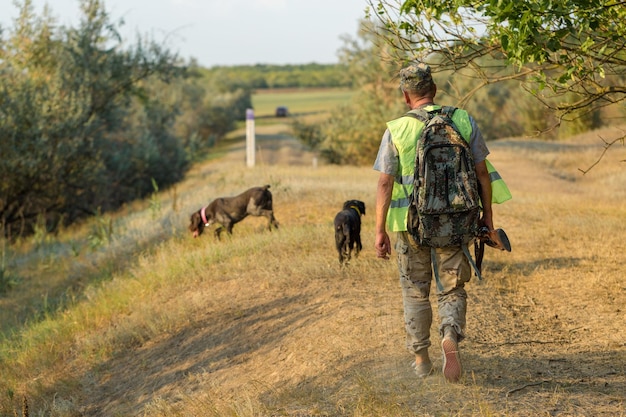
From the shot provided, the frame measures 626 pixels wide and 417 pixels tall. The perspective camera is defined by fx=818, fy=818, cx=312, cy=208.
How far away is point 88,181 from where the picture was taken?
2209cm

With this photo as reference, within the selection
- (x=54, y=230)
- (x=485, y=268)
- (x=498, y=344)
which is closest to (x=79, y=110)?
(x=54, y=230)

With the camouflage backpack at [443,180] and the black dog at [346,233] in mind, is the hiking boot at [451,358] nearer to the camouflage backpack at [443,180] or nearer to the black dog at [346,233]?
the camouflage backpack at [443,180]

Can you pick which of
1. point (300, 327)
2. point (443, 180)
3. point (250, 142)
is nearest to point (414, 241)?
point (443, 180)

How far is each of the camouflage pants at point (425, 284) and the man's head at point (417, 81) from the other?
1.01m

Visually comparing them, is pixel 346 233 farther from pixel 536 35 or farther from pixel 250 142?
pixel 250 142

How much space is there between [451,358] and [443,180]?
47.8 inches

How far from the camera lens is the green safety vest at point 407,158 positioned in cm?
565

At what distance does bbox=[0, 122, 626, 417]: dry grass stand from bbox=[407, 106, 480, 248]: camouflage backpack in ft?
3.63

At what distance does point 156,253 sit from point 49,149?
314 inches

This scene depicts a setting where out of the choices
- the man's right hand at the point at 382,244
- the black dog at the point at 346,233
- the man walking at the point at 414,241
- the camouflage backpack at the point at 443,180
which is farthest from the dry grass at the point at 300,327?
the camouflage backpack at the point at 443,180

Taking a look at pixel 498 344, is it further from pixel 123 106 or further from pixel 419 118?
pixel 123 106

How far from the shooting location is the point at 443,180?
5535 mm

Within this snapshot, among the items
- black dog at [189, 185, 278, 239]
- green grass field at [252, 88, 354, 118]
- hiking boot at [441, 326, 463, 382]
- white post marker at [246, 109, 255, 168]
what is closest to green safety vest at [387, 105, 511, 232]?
hiking boot at [441, 326, 463, 382]

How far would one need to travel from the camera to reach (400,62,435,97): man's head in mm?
5680
